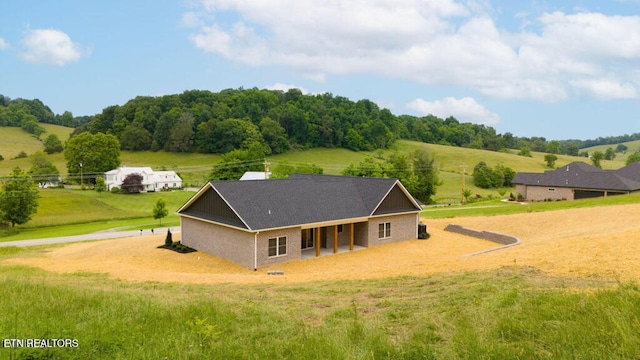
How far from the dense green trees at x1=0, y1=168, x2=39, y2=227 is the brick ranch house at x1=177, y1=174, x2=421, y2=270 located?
83.2 ft

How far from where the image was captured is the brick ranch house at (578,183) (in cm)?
5369

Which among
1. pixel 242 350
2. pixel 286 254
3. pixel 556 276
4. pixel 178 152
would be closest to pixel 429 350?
pixel 242 350

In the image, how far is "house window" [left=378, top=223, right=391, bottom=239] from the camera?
2951 cm

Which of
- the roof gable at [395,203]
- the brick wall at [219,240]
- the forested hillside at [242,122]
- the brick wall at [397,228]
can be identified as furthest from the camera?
the forested hillside at [242,122]

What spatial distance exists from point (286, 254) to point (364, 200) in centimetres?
818

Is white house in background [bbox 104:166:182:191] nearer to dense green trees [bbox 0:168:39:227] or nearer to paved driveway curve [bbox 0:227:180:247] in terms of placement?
dense green trees [bbox 0:168:39:227]

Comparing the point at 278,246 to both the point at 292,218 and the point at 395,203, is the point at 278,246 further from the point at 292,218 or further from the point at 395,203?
the point at 395,203

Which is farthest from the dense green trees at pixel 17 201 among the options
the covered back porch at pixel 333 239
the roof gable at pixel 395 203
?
the roof gable at pixel 395 203

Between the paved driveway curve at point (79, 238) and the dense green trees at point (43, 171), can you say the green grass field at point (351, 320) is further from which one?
the dense green trees at point (43, 171)

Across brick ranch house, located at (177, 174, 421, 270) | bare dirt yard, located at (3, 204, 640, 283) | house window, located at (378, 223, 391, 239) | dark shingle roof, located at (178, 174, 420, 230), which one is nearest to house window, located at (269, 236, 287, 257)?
brick ranch house, located at (177, 174, 421, 270)

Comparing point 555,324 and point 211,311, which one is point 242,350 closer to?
point 211,311

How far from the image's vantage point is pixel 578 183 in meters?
56.9

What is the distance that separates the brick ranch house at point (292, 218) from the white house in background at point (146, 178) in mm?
56234

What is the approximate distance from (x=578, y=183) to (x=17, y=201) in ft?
226
